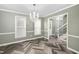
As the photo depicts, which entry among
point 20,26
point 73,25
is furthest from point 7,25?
point 73,25

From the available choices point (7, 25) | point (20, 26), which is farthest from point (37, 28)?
point (7, 25)

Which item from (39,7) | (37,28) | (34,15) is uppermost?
(39,7)

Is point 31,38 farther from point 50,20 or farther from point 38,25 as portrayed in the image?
point 50,20

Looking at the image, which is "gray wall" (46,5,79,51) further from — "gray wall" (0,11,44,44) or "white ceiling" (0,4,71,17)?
"gray wall" (0,11,44,44)

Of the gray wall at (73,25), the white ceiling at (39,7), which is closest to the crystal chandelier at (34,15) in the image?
the white ceiling at (39,7)

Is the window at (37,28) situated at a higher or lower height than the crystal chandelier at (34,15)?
lower

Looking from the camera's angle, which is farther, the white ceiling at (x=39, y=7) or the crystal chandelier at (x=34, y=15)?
the crystal chandelier at (x=34, y=15)

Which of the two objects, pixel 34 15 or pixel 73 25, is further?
pixel 73 25

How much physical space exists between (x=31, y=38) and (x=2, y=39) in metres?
0.77

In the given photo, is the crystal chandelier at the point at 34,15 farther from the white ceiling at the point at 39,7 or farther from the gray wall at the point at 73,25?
the gray wall at the point at 73,25

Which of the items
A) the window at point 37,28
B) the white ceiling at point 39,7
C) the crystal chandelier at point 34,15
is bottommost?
the window at point 37,28

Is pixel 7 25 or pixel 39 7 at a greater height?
pixel 39 7

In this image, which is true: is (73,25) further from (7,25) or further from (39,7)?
(7,25)

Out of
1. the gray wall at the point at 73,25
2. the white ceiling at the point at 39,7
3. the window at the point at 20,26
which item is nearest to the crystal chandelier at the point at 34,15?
the white ceiling at the point at 39,7
